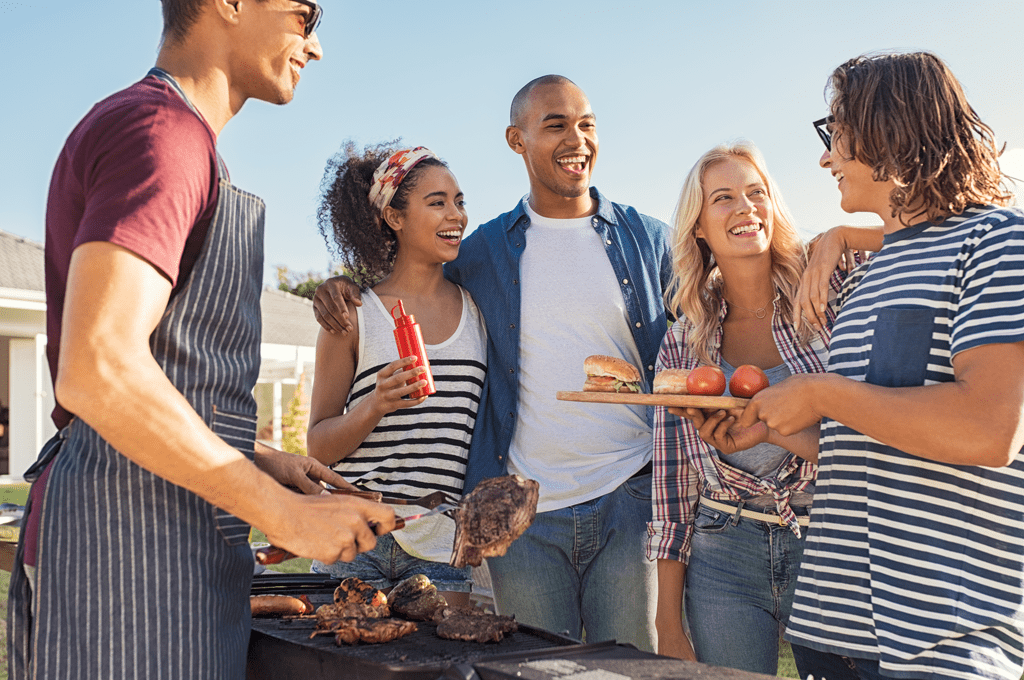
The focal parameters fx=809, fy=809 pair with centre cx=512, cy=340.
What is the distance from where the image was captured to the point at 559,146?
12.2ft

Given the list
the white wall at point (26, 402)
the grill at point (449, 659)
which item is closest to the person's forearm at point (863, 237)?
the grill at point (449, 659)

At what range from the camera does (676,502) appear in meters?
3.20

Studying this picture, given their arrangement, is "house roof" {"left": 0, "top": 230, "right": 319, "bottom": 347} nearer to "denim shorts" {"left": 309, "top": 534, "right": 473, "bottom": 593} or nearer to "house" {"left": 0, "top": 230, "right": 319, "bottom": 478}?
"house" {"left": 0, "top": 230, "right": 319, "bottom": 478}

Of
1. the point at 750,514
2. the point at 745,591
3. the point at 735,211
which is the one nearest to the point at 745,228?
the point at 735,211

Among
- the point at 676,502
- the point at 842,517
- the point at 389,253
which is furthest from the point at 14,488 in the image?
the point at 842,517

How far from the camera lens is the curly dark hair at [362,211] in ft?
12.4

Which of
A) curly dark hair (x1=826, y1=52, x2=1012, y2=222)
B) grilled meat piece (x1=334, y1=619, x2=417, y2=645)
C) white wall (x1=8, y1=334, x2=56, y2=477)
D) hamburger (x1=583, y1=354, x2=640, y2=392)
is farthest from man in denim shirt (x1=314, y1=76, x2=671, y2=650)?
white wall (x1=8, y1=334, x2=56, y2=477)

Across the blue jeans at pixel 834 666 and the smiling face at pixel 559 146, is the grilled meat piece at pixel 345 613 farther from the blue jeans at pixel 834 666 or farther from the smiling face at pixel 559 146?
the smiling face at pixel 559 146

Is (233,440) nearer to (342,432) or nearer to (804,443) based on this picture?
(342,432)

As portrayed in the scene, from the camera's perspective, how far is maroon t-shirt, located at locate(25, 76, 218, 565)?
1.58 metres

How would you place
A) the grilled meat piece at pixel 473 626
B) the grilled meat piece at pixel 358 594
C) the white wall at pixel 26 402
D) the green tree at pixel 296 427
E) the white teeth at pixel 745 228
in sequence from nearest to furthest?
the grilled meat piece at pixel 473 626 → the grilled meat piece at pixel 358 594 → the white teeth at pixel 745 228 → the white wall at pixel 26 402 → the green tree at pixel 296 427

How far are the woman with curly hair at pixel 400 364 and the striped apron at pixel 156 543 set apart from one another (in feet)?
3.74

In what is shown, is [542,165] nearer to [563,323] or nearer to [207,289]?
[563,323]

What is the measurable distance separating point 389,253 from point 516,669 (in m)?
2.42
